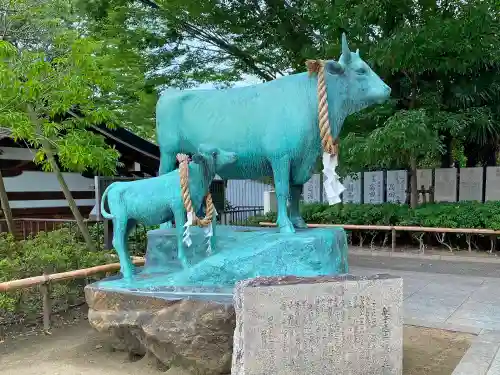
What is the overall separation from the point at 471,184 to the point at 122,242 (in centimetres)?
926

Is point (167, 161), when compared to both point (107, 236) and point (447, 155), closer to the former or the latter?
point (107, 236)

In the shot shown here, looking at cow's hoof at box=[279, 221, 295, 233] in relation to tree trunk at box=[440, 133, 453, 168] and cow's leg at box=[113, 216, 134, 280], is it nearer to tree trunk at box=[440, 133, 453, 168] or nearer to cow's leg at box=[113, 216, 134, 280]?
cow's leg at box=[113, 216, 134, 280]

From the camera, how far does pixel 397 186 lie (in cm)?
1181

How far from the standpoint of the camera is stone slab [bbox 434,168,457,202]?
11.2 metres

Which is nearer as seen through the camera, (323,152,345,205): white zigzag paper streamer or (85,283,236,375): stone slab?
(85,283,236,375): stone slab

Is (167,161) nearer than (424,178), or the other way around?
(167,161)

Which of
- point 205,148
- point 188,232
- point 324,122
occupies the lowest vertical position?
point 188,232

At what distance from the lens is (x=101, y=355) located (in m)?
4.54

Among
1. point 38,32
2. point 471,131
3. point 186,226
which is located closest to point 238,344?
point 186,226

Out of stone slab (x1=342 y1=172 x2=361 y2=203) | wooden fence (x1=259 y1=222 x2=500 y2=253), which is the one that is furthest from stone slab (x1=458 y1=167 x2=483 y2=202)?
stone slab (x1=342 y1=172 x2=361 y2=203)

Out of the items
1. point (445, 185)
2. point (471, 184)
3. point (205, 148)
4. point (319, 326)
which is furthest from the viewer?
point (445, 185)

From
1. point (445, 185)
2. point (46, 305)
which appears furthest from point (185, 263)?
point (445, 185)

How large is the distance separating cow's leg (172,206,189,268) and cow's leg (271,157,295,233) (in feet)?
2.94

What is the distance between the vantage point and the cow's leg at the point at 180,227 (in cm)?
411
